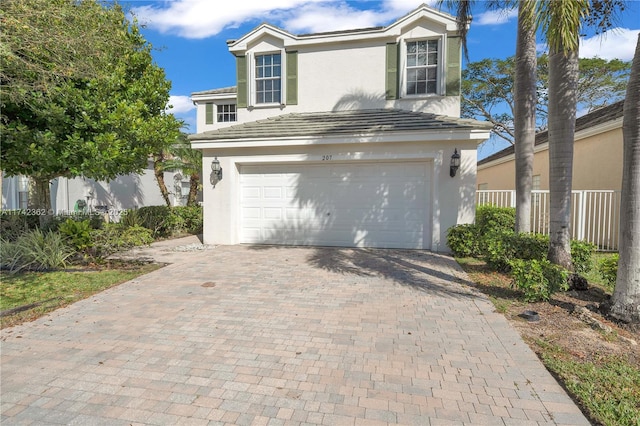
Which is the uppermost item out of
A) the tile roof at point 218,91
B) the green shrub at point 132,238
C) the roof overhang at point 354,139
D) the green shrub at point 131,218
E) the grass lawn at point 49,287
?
the tile roof at point 218,91

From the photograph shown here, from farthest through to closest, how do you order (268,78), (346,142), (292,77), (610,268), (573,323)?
(268,78), (292,77), (346,142), (610,268), (573,323)

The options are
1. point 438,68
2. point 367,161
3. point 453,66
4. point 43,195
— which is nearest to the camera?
point 43,195

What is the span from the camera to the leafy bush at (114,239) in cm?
777

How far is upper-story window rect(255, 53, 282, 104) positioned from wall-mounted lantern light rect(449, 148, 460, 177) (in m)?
6.15

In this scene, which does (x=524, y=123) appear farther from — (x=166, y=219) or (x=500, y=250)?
(x=166, y=219)

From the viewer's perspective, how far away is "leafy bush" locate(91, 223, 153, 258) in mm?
7773

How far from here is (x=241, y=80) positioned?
38.1 feet

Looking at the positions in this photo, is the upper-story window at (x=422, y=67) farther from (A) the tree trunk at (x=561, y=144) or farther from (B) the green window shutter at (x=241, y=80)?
(B) the green window shutter at (x=241, y=80)

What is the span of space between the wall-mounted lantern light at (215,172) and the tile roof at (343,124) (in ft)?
2.36

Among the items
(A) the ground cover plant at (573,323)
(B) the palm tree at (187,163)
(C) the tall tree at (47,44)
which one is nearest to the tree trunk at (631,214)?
(A) the ground cover plant at (573,323)

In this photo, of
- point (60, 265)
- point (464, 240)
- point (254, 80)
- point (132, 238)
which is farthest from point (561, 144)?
point (60, 265)

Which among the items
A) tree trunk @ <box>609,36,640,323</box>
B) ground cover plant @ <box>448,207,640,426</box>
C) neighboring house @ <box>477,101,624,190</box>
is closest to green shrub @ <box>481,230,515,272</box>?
ground cover plant @ <box>448,207,640,426</box>

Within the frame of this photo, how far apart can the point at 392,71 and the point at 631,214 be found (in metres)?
8.03

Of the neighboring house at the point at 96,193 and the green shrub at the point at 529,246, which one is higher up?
the neighboring house at the point at 96,193
